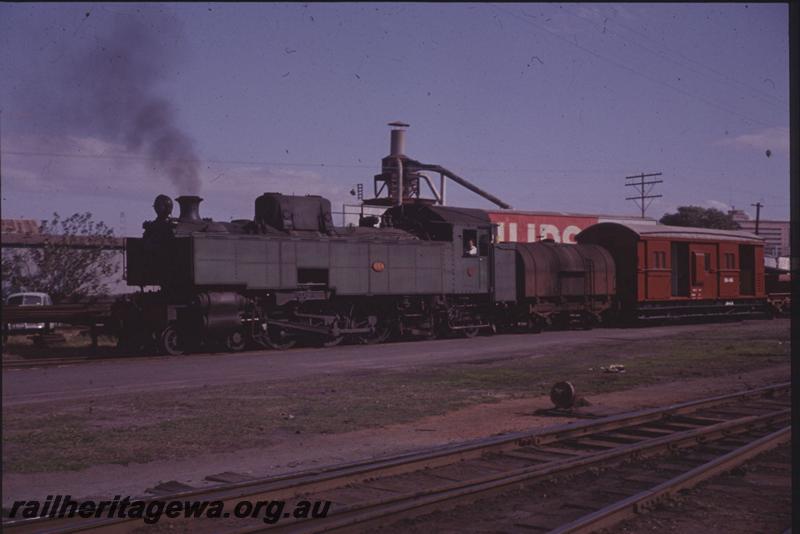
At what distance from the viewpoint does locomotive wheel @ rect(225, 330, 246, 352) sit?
1980cm

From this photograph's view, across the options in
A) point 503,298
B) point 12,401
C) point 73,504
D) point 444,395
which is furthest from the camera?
point 503,298

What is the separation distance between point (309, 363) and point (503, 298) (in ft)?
33.6

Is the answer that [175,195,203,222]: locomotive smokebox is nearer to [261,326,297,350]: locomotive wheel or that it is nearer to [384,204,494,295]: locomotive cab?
[261,326,297,350]: locomotive wheel

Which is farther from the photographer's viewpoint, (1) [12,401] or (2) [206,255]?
(2) [206,255]

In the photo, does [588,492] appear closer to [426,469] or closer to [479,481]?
[479,481]

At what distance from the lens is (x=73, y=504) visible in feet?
20.3

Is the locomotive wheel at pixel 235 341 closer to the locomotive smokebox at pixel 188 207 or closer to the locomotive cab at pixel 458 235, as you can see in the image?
the locomotive smokebox at pixel 188 207

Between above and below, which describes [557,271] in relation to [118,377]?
above

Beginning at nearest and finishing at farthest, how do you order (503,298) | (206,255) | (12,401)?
(12,401) → (206,255) → (503,298)

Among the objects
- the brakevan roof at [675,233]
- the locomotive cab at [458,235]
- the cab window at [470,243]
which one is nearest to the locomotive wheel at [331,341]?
the locomotive cab at [458,235]

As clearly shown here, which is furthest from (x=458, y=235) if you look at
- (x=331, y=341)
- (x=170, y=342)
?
(x=170, y=342)

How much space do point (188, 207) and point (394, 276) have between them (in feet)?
21.6

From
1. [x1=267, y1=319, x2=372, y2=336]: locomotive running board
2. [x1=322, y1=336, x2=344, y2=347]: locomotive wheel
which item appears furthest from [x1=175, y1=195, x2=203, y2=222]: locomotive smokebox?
[x1=322, y1=336, x2=344, y2=347]: locomotive wheel

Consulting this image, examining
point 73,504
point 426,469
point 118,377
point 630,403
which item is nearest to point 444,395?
point 630,403
